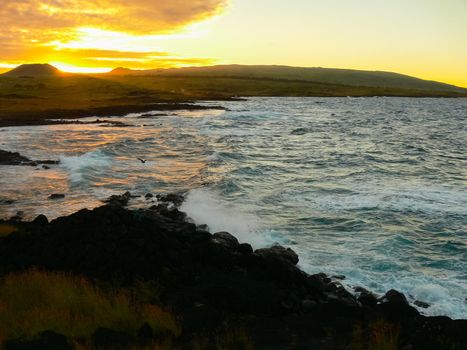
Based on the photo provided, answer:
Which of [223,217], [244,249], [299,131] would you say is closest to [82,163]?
[223,217]

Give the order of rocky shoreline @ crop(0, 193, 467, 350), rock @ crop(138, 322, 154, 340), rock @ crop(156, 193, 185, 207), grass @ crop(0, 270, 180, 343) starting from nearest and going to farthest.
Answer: rock @ crop(138, 322, 154, 340) → grass @ crop(0, 270, 180, 343) → rocky shoreline @ crop(0, 193, 467, 350) → rock @ crop(156, 193, 185, 207)

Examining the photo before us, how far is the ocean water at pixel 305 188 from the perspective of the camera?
18.8m

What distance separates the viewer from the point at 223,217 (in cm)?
2492

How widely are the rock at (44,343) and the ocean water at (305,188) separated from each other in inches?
403

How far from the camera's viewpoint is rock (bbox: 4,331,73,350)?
29.3 feet

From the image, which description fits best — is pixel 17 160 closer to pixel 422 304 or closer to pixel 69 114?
pixel 422 304

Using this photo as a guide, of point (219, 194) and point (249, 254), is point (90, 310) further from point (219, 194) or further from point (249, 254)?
point (219, 194)

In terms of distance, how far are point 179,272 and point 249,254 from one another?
312 centimetres

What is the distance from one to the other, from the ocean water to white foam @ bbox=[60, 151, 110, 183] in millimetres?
149

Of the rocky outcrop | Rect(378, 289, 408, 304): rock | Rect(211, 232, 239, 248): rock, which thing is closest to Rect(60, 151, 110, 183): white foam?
the rocky outcrop

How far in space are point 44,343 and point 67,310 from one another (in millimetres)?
1874

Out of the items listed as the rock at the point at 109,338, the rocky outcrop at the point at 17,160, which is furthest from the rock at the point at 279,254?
the rocky outcrop at the point at 17,160

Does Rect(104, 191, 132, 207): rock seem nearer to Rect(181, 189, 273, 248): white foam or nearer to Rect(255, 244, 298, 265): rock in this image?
Rect(181, 189, 273, 248): white foam

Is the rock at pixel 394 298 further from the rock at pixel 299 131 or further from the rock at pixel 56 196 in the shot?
the rock at pixel 299 131
